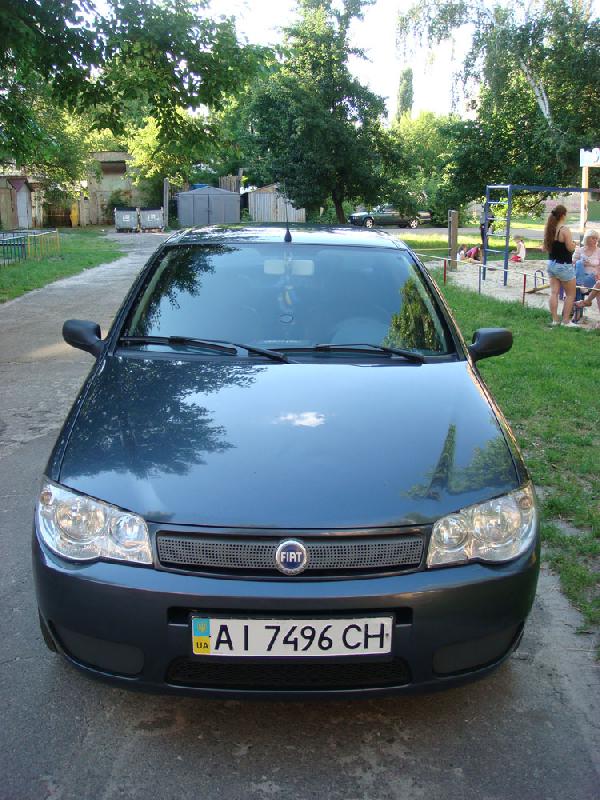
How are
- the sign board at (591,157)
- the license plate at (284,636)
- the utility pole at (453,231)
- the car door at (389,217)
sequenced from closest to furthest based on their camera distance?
1. the license plate at (284,636)
2. the sign board at (591,157)
3. the utility pole at (453,231)
4. the car door at (389,217)

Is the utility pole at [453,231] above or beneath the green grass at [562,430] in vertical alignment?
above

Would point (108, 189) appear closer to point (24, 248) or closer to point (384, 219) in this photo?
point (384, 219)

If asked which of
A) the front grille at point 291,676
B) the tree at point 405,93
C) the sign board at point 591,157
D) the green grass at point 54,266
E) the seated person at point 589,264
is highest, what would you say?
the tree at point 405,93

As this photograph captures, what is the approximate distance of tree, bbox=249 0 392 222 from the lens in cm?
2950

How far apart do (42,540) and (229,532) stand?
2.13 feet

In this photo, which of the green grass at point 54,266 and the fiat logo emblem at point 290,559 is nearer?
the fiat logo emblem at point 290,559

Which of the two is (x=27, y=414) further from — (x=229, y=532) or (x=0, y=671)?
(x=229, y=532)

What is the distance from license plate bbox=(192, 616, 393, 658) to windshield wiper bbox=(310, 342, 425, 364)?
1.43 m

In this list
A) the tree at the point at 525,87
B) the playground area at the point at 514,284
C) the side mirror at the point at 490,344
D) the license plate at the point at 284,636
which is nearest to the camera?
the license plate at the point at 284,636

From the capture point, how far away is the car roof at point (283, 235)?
4.26 metres

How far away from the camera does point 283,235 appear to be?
14.2ft

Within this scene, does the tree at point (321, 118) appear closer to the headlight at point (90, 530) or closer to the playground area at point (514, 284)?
the playground area at point (514, 284)

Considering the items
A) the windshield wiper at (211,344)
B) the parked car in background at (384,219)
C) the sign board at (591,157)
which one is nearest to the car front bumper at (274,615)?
the windshield wiper at (211,344)

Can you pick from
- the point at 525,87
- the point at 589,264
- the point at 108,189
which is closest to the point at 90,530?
the point at 589,264
